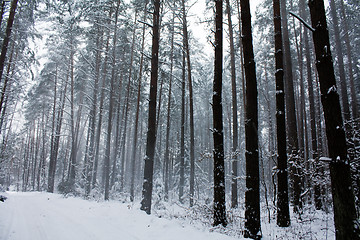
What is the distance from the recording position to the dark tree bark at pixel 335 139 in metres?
3.32

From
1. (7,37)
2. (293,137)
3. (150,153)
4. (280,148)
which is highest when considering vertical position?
(7,37)

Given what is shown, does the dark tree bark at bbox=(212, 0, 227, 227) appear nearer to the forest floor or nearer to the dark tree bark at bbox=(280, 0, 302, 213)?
the forest floor

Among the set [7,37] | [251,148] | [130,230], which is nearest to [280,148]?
[251,148]

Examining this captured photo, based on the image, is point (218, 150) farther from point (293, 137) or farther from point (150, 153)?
point (293, 137)

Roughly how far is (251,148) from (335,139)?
74.5 inches

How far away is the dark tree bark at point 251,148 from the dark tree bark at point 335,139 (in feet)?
5.61

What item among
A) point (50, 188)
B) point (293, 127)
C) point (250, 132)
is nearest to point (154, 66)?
point (250, 132)

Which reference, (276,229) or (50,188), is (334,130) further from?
(50,188)

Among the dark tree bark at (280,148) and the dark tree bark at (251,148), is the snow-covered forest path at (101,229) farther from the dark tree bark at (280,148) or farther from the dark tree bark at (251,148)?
the dark tree bark at (280,148)

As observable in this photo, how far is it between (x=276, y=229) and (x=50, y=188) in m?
23.7

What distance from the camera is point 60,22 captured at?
18.1 meters

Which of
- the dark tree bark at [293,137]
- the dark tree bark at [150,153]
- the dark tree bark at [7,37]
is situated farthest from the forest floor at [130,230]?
the dark tree bark at [7,37]

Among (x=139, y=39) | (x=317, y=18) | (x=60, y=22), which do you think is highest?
(x=60, y=22)

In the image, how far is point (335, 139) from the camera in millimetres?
3645
